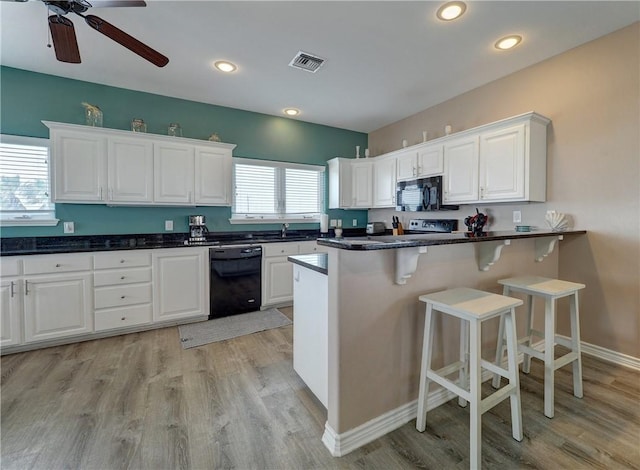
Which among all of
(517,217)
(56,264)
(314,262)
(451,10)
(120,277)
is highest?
(451,10)

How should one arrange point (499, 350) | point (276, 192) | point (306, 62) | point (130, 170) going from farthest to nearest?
1. point (276, 192)
2. point (130, 170)
3. point (306, 62)
4. point (499, 350)

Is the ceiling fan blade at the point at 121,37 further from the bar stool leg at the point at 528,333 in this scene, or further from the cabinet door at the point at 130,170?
the bar stool leg at the point at 528,333

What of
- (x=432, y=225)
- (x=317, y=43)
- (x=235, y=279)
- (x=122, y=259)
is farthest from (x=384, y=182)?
(x=122, y=259)

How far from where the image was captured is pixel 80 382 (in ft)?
6.99

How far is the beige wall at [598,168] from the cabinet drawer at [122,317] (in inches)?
165

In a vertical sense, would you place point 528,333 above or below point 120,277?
below

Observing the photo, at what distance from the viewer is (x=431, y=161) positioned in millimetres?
3686

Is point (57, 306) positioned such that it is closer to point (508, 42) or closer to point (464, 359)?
point (464, 359)

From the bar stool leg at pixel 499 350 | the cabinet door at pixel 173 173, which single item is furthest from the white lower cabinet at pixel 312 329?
the cabinet door at pixel 173 173

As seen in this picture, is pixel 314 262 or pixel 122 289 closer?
pixel 314 262

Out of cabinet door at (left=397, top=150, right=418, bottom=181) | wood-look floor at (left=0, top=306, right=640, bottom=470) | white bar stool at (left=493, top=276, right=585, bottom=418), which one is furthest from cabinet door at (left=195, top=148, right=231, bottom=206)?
white bar stool at (left=493, top=276, right=585, bottom=418)

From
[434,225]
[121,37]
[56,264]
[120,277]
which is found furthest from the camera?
[434,225]

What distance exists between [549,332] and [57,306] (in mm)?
4064

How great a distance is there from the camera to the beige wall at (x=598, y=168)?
233cm
